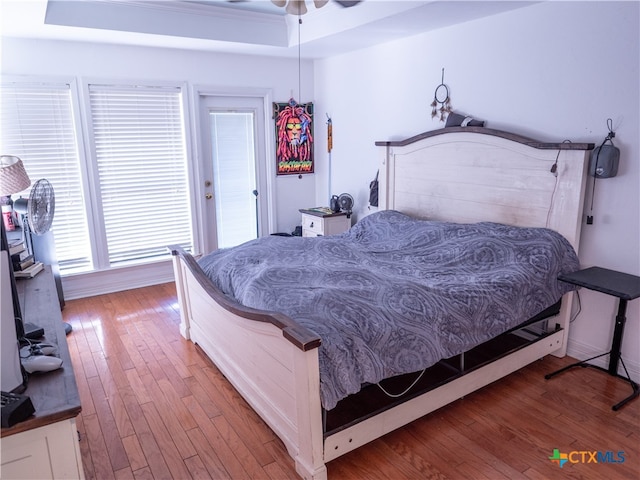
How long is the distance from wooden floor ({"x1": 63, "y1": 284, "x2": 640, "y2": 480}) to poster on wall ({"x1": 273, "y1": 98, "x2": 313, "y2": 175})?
103 inches

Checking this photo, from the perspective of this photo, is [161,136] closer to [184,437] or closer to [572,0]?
[184,437]

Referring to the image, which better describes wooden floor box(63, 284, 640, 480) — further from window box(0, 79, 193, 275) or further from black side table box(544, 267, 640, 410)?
window box(0, 79, 193, 275)

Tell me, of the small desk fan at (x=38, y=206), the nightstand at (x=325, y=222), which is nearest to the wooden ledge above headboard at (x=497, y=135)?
the nightstand at (x=325, y=222)

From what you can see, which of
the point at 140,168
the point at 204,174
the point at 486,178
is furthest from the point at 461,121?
the point at 140,168

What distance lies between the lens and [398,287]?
92.7 inches

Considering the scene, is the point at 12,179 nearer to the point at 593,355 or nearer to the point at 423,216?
the point at 423,216

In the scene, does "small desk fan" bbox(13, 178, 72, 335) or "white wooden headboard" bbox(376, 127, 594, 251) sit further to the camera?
"small desk fan" bbox(13, 178, 72, 335)

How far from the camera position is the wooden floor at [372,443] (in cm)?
203

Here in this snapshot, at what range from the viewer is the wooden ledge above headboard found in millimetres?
2684

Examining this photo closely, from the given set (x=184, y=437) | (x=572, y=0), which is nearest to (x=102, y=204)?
(x=184, y=437)

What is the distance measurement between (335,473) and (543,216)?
2.04m

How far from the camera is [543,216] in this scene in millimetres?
2910

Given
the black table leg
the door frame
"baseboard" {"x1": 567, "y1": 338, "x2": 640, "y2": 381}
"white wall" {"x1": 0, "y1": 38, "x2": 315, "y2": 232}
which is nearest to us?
the black table leg

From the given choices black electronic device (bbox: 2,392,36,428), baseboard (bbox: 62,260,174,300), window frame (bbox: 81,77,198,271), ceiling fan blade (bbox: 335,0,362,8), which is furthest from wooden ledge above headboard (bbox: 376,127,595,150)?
black electronic device (bbox: 2,392,36,428)
